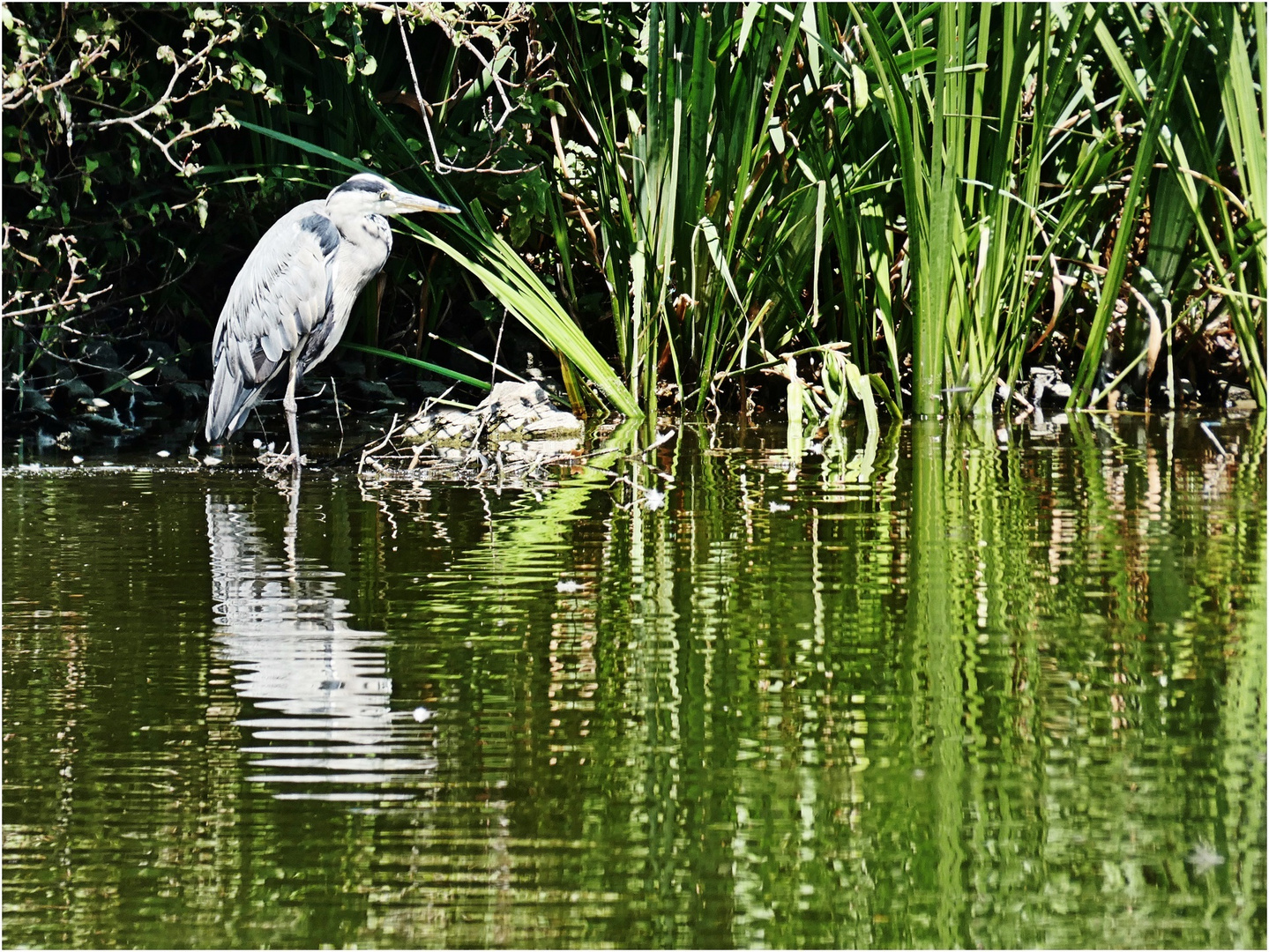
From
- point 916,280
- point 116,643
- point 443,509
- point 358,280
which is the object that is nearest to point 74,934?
point 116,643

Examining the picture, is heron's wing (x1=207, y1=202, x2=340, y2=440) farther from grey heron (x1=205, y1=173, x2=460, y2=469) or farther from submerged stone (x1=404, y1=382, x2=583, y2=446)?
submerged stone (x1=404, y1=382, x2=583, y2=446)

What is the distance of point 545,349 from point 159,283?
174 centimetres

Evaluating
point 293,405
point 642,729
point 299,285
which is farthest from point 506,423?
point 642,729

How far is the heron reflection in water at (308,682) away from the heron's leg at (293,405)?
4.76 ft

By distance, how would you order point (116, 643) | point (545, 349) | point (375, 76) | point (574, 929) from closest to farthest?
point (574, 929) → point (116, 643) → point (375, 76) → point (545, 349)

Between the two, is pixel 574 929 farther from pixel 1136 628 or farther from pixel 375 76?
pixel 375 76

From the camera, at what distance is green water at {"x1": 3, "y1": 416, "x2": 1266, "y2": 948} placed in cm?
163

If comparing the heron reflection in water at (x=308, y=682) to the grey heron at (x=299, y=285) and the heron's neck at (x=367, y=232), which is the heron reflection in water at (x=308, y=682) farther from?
the heron's neck at (x=367, y=232)

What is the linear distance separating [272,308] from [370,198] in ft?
1.71

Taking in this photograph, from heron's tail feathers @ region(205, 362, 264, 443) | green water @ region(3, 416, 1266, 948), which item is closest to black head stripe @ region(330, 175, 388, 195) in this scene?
heron's tail feathers @ region(205, 362, 264, 443)

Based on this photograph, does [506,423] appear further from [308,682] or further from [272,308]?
[308,682]

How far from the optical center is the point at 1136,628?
269cm

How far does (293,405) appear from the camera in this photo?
533 centimetres

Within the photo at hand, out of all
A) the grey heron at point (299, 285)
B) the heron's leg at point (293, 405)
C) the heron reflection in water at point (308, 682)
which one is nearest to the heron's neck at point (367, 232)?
the grey heron at point (299, 285)
